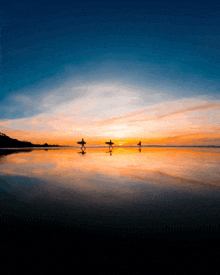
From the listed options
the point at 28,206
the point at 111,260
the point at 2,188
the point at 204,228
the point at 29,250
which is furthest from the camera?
the point at 2,188

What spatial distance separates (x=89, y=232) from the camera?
4.63m

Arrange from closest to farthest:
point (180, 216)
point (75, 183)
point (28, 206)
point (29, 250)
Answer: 1. point (29, 250)
2. point (180, 216)
3. point (28, 206)
4. point (75, 183)

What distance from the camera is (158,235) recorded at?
447 cm

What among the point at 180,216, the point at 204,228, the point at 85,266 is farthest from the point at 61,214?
the point at 204,228

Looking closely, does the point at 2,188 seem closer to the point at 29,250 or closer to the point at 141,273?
the point at 29,250

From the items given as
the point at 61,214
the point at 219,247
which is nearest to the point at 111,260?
the point at 219,247

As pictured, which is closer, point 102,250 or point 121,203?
point 102,250

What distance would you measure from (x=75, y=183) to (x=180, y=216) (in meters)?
7.20

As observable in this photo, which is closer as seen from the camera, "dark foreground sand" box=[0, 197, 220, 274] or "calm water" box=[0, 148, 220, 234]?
"dark foreground sand" box=[0, 197, 220, 274]

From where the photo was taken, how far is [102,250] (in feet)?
12.5

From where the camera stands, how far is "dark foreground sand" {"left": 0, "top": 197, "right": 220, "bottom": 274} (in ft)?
10.7

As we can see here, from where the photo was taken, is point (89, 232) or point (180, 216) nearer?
point (89, 232)

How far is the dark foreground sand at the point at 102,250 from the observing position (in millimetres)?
3254

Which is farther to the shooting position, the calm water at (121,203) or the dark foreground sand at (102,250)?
the calm water at (121,203)
